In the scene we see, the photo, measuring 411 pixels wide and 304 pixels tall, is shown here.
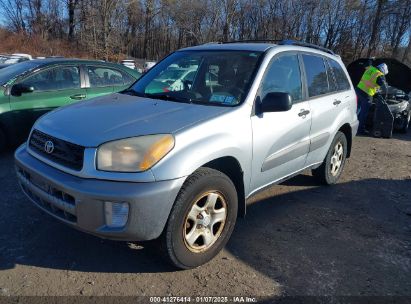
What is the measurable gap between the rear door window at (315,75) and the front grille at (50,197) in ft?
9.26

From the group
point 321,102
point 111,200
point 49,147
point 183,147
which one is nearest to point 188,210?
point 183,147

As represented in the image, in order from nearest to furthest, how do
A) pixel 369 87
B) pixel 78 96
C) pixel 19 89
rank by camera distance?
pixel 19 89 < pixel 78 96 < pixel 369 87

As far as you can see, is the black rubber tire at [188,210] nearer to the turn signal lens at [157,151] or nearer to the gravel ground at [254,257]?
the gravel ground at [254,257]

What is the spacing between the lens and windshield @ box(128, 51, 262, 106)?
11.6ft

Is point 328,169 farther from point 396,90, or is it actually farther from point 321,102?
point 396,90

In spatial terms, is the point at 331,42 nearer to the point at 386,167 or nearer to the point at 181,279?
the point at 386,167

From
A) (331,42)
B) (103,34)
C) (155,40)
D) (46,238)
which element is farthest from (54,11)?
Answer: (46,238)

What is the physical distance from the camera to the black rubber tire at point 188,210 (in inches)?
109

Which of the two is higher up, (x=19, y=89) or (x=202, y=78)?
(x=202, y=78)

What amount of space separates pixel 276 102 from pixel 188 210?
4.03 feet

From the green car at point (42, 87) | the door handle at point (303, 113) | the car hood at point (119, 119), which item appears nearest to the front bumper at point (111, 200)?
the car hood at point (119, 119)

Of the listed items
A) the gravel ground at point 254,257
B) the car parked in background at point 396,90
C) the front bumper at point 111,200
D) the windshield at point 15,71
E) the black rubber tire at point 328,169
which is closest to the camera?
the front bumper at point 111,200

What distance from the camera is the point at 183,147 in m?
2.77

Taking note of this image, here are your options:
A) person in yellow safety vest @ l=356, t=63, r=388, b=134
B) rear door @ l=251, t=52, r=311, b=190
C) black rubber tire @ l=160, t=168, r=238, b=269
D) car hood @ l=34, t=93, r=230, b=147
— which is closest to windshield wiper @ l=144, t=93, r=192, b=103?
car hood @ l=34, t=93, r=230, b=147
